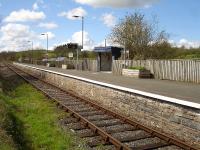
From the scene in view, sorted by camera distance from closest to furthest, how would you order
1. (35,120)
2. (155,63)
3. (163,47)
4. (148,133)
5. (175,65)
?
(148,133), (35,120), (175,65), (155,63), (163,47)

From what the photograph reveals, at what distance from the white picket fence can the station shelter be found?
9790 millimetres

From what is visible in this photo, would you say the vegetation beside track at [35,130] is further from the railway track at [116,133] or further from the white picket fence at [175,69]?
the white picket fence at [175,69]

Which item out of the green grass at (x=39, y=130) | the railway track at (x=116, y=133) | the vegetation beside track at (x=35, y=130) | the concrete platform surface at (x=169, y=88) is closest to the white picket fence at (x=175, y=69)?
the concrete platform surface at (x=169, y=88)

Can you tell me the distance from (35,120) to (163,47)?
3484 cm

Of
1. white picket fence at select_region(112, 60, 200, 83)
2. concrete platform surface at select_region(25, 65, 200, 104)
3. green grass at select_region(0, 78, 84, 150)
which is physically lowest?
green grass at select_region(0, 78, 84, 150)

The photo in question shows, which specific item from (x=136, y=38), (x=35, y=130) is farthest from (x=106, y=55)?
(x=35, y=130)

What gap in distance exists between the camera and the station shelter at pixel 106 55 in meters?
43.7

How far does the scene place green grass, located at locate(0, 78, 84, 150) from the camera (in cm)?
1002

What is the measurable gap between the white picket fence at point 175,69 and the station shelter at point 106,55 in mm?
9790

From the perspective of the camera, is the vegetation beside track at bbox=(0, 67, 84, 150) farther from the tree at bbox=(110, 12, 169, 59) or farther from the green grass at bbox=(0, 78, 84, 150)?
the tree at bbox=(110, 12, 169, 59)

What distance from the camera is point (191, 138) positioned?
33.4 feet

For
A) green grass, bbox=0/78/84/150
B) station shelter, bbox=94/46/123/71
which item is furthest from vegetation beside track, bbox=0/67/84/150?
station shelter, bbox=94/46/123/71

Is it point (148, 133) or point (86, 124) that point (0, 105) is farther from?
point (148, 133)

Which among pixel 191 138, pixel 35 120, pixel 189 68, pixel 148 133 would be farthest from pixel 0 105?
pixel 189 68
